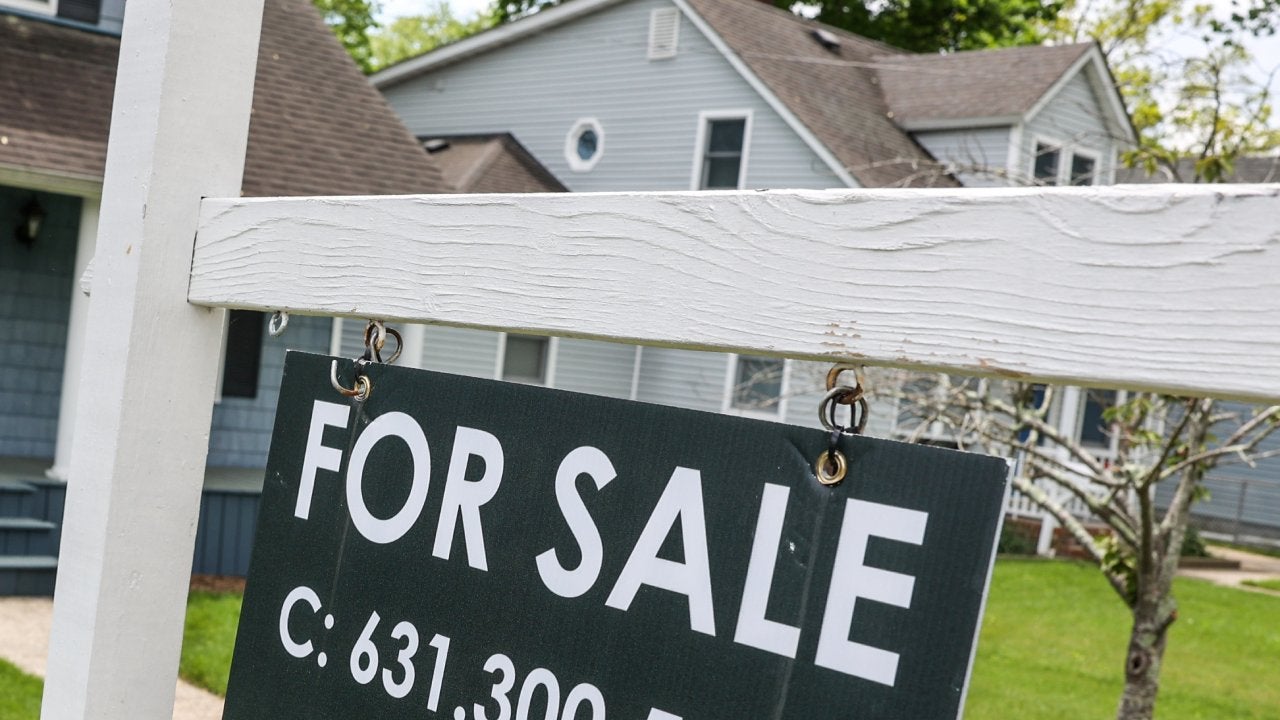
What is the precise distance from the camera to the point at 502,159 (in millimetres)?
16906

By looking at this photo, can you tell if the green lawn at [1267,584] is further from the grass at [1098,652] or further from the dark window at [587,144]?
the dark window at [587,144]

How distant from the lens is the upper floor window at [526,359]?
1678 cm

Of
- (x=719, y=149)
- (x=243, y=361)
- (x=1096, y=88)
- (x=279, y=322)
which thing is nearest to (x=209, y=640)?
(x=243, y=361)

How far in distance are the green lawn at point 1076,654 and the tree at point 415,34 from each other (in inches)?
1485

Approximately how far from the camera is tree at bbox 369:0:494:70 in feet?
153

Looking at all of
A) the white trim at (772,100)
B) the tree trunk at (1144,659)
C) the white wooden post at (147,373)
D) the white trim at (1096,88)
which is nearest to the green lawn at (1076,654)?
the tree trunk at (1144,659)

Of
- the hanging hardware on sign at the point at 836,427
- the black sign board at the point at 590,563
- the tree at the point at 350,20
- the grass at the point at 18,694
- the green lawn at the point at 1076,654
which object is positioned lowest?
the grass at the point at 18,694

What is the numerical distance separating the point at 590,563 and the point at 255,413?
1097cm

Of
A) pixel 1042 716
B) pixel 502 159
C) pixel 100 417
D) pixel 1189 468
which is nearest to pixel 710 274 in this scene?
pixel 100 417

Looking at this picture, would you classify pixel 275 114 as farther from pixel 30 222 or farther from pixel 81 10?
pixel 30 222

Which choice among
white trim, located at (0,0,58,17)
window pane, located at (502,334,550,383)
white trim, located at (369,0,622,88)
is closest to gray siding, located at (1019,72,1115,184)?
white trim, located at (369,0,622,88)

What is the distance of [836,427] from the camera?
1.00 m

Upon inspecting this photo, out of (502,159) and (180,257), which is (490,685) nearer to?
(180,257)

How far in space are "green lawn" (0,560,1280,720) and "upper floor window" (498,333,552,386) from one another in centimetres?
A: 647
